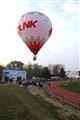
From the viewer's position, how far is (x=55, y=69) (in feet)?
568

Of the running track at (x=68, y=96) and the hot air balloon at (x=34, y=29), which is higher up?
the hot air balloon at (x=34, y=29)

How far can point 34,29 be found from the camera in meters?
30.4

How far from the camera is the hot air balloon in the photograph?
3003cm

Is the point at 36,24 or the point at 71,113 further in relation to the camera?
the point at 36,24

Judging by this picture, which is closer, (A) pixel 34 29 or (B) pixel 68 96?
(A) pixel 34 29

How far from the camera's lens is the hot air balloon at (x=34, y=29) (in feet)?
98.5

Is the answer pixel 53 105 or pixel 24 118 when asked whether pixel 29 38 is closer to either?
pixel 53 105

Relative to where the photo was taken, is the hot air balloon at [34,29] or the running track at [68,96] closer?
the hot air balloon at [34,29]

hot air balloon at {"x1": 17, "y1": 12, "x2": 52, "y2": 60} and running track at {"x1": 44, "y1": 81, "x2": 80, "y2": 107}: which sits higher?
hot air balloon at {"x1": 17, "y1": 12, "x2": 52, "y2": 60}

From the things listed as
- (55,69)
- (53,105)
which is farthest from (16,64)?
(53,105)

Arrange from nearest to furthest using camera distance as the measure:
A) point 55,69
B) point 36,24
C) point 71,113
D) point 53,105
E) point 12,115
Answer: point 12,115 < point 71,113 < point 36,24 < point 53,105 < point 55,69

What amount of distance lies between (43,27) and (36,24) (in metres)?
0.85

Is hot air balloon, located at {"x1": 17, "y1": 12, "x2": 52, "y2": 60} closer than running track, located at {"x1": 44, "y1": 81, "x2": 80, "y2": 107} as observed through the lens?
Yes

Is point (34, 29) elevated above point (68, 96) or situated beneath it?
elevated above
